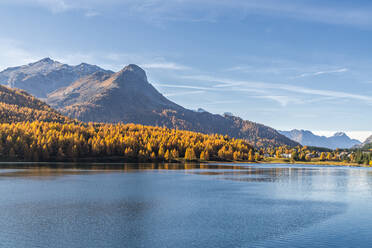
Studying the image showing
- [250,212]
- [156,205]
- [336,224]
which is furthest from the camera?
[156,205]

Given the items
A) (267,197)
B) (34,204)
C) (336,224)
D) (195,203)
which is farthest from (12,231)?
(267,197)

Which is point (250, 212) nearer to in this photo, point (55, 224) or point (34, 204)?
point (55, 224)

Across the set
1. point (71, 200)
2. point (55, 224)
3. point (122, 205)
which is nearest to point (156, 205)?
point (122, 205)

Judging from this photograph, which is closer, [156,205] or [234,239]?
[234,239]

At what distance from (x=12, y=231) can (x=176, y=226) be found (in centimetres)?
2238

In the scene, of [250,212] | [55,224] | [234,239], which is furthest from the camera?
[250,212]

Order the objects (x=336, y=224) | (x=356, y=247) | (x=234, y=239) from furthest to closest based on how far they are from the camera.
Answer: (x=336, y=224) → (x=234, y=239) → (x=356, y=247)

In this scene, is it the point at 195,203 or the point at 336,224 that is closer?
the point at 336,224

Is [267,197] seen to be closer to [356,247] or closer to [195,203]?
[195,203]

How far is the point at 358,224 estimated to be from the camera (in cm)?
5612

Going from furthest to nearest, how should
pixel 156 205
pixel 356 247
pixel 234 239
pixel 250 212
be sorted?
pixel 156 205, pixel 250 212, pixel 234 239, pixel 356 247

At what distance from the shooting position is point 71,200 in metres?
73.0

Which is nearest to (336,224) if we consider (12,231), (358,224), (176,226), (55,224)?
(358,224)

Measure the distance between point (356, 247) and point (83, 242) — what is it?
33.4m
